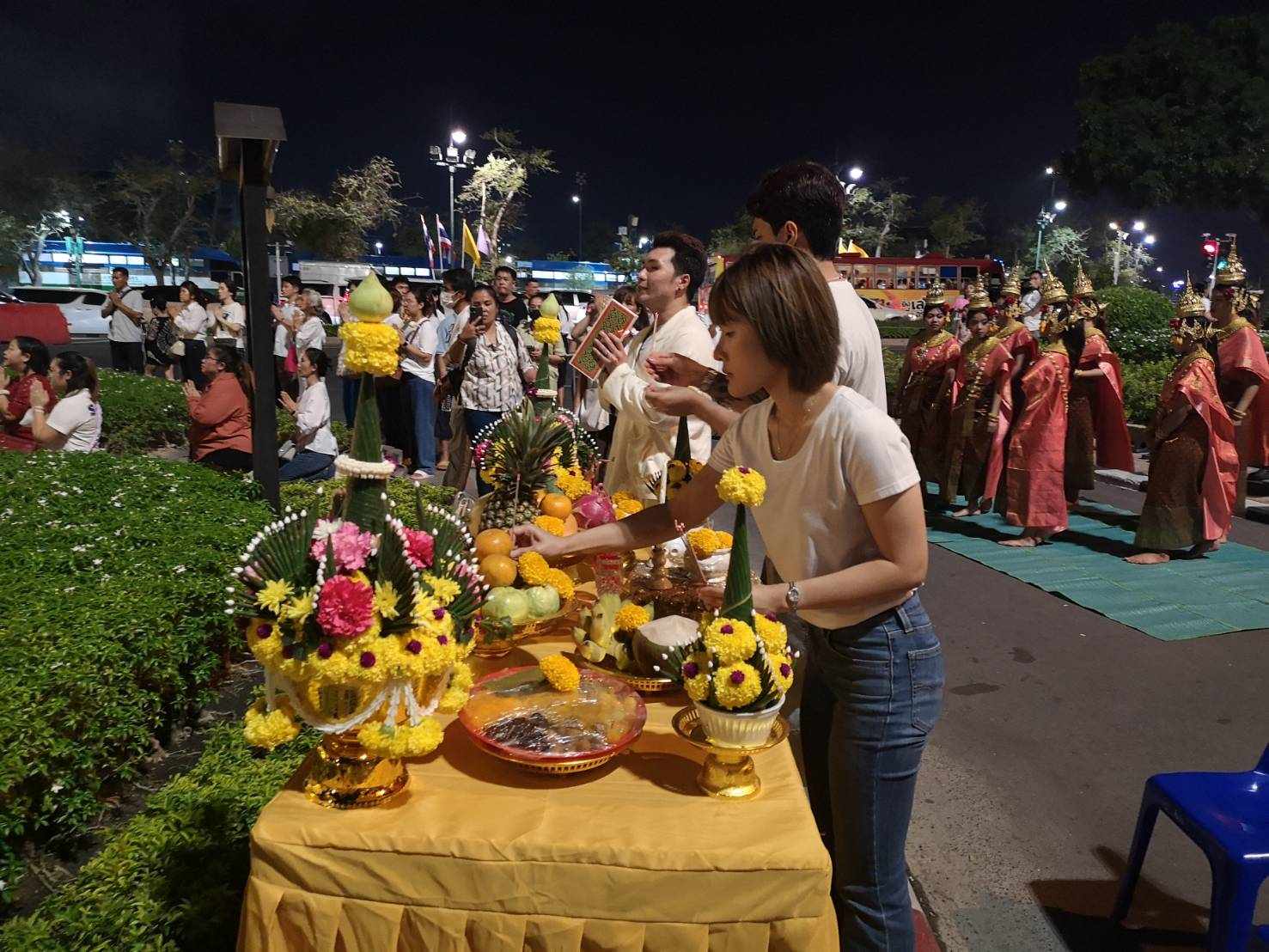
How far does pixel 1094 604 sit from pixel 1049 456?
5.74 ft

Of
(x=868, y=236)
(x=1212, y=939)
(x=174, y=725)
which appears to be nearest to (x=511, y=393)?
(x=174, y=725)

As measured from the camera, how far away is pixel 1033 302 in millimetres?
16594

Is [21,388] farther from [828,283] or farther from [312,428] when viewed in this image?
[828,283]

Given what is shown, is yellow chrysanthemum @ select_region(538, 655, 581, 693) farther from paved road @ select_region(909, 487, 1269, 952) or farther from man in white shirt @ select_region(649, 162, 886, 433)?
paved road @ select_region(909, 487, 1269, 952)

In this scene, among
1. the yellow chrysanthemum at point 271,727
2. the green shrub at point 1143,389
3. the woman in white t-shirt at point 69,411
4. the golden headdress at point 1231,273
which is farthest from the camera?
the green shrub at point 1143,389

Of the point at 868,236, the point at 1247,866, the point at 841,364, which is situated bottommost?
the point at 1247,866

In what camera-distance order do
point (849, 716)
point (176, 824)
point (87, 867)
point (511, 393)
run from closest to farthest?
point (849, 716) < point (87, 867) < point (176, 824) < point (511, 393)

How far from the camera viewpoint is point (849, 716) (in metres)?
1.73

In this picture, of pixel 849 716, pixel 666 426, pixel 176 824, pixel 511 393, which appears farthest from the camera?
pixel 511 393

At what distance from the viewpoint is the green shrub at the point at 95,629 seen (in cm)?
236

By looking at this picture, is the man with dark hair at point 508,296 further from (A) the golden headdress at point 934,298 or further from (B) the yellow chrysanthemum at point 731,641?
(B) the yellow chrysanthemum at point 731,641

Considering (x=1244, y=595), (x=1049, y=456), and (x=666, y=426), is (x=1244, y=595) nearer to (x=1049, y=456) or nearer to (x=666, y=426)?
(x=1049, y=456)

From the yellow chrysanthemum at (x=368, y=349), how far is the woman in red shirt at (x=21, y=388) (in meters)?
6.02

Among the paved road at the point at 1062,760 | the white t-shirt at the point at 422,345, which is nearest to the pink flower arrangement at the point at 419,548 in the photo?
the paved road at the point at 1062,760
